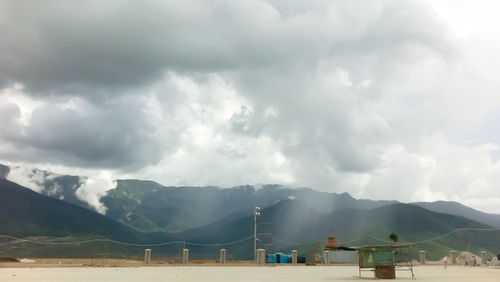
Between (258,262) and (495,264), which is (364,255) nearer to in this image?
(258,262)

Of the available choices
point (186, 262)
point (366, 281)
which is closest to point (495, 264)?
point (186, 262)

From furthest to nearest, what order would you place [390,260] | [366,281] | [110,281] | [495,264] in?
[495,264]
[390,260]
[366,281]
[110,281]

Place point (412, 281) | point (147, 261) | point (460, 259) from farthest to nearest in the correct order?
1. point (460, 259)
2. point (147, 261)
3. point (412, 281)

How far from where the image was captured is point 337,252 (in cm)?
9125

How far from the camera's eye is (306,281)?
28.4 metres

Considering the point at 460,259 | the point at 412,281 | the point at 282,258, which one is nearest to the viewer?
the point at 412,281

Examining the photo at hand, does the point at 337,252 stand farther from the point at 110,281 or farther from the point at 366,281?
the point at 110,281

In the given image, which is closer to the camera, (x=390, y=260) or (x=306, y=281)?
(x=306, y=281)

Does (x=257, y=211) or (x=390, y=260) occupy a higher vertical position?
(x=257, y=211)

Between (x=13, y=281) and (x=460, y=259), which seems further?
(x=460, y=259)

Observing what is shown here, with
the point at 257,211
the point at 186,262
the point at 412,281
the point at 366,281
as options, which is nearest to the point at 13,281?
the point at 366,281

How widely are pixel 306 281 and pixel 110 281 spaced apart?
12257mm

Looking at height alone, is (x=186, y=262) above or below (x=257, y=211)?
below

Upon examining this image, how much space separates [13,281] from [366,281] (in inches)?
905
